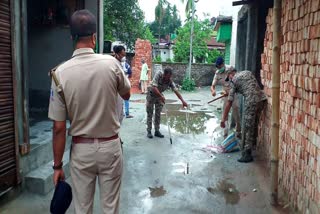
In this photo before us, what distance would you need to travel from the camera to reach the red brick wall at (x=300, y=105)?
11.4 ft

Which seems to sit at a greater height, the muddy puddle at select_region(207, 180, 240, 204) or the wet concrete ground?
the wet concrete ground

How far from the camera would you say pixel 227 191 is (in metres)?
5.05

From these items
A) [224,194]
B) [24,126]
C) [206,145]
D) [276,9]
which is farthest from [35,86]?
[276,9]

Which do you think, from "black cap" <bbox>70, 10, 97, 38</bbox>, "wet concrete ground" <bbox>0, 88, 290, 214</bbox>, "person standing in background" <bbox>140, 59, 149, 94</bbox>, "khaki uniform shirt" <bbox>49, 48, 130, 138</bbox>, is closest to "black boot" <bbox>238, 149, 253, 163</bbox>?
"wet concrete ground" <bbox>0, 88, 290, 214</bbox>

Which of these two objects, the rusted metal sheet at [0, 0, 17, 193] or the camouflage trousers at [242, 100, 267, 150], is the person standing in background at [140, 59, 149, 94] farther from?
the rusted metal sheet at [0, 0, 17, 193]

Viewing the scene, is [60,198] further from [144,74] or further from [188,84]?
[188,84]

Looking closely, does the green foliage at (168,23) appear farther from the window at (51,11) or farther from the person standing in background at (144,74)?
the window at (51,11)

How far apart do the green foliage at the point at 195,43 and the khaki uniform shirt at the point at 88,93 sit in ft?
81.3

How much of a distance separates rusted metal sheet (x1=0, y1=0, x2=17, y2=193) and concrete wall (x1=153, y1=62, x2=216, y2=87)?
2015cm

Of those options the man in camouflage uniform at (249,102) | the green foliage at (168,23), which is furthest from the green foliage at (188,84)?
the green foliage at (168,23)

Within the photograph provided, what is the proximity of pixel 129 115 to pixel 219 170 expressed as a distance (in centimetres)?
537

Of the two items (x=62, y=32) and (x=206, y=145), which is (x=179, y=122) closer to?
(x=206, y=145)

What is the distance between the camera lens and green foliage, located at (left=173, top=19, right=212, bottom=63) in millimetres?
27266

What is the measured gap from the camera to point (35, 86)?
7.61 m
